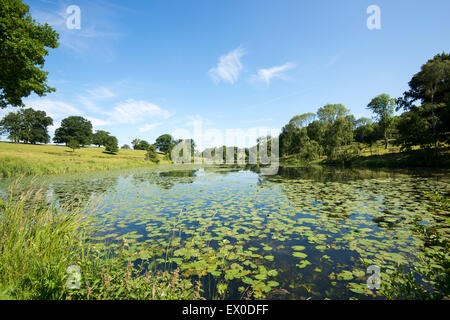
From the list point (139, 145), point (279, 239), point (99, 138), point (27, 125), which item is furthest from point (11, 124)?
Result: point (279, 239)

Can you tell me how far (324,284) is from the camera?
3691 millimetres

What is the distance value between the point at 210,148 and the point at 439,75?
101040mm

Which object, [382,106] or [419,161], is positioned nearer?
[419,161]

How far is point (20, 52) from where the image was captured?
13.3 meters

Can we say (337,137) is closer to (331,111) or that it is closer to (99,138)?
(331,111)

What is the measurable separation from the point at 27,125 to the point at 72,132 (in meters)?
17.5

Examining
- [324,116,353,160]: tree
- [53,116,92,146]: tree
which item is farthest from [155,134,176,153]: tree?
[324,116,353,160]: tree

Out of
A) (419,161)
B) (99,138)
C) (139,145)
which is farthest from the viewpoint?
(139,145)

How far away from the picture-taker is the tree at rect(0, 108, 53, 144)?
7025cm

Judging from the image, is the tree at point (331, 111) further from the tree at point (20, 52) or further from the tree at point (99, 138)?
the tree at point (99, 138)

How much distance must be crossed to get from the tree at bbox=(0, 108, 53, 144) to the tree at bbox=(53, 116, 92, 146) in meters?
5.74

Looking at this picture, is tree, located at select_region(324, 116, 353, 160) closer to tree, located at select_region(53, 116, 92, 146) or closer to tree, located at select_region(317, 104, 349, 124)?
tree, located at select_region(317, 104, 349, 124)
